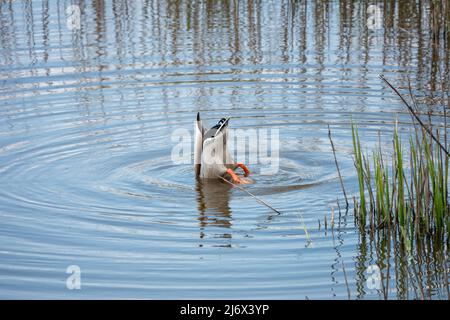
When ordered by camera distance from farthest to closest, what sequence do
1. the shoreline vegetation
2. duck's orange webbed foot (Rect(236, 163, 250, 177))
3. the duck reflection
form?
1. duck's orange webbed foot (Rect(236, 163, 250, 177))
2. the duck reflection
3. the shoreline vegetation

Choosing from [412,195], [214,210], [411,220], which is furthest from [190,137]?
[412,195]

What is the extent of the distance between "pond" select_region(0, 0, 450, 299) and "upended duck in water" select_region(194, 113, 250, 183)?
5.3 inches

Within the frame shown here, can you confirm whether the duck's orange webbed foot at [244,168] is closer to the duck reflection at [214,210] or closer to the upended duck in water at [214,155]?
the upended duck in water at [214,155]

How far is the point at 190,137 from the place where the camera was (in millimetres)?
9773

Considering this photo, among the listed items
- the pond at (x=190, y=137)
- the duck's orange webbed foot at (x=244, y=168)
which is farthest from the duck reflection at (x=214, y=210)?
the duck's orange webbed foot at (x=244, y=168)

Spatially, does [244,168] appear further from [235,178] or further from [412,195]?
[412,195]

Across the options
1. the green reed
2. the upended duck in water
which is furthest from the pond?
the green reed

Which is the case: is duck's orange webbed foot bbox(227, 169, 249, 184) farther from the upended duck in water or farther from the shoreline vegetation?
the shoreline vegetation

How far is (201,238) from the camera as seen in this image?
689 centimetres

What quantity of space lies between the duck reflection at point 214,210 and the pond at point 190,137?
25 mm

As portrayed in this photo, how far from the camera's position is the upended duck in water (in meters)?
7.92

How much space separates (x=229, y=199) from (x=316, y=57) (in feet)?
17.9

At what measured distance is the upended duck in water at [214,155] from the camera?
26.0 feet

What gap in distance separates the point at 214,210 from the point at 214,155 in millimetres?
722
